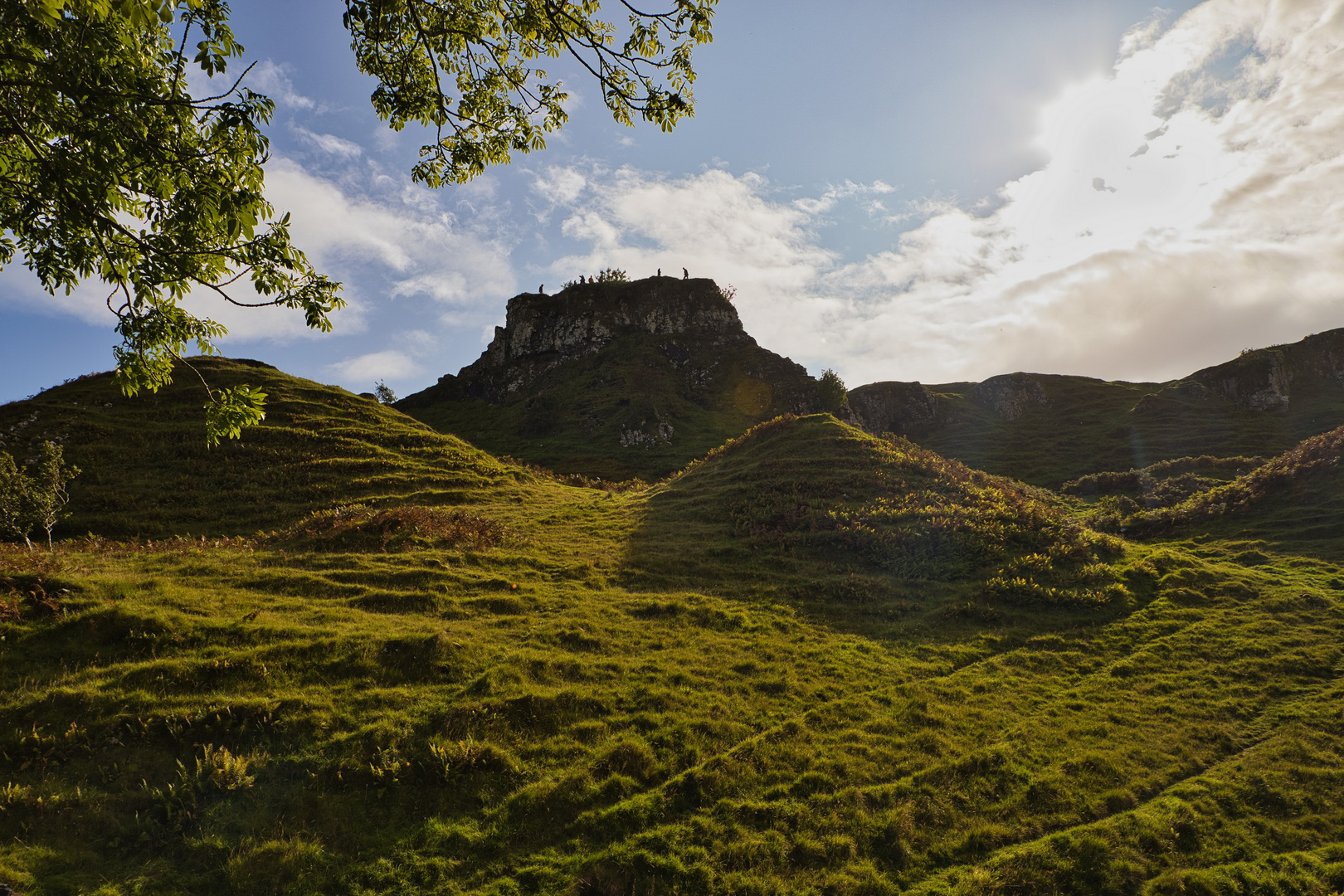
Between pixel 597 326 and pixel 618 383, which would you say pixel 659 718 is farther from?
→ pixel 597 326

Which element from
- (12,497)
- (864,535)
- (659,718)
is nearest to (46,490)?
(12,497)

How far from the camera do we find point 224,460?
115ft

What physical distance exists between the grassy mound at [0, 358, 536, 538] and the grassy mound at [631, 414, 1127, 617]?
1735 centimetres

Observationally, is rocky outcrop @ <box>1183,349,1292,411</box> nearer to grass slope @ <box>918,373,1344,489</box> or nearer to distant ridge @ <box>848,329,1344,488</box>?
distant ridge @ <box>848,329,1344,488</box>

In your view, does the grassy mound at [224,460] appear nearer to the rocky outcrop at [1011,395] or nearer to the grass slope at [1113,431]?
the grass slope at [1113,431]

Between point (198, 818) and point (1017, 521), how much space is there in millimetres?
31215

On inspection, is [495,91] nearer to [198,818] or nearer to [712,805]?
[198,818]

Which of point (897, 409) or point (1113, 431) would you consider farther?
point (897, 409)

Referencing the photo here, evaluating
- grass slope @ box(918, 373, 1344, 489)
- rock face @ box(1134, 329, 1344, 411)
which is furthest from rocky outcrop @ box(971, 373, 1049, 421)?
rock face @ box(1134, 329, 1344, 411)

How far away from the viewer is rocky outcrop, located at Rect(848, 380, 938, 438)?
116 metres

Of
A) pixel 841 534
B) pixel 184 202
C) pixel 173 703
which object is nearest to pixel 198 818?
pixel 173 703

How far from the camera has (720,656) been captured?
15.8 meters

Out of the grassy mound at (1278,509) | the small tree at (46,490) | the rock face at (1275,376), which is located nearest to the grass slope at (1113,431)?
the rock face at (1275,376)

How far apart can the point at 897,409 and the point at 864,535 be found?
103399 mm
